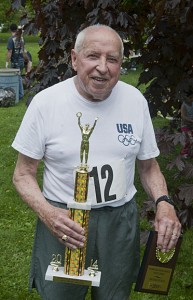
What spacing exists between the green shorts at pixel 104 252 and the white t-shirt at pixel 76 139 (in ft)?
0.32

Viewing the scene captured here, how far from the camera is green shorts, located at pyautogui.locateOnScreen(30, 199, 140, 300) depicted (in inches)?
106

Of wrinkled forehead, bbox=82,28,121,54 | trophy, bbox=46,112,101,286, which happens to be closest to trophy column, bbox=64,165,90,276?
trophy, bbox=46,112,101,286

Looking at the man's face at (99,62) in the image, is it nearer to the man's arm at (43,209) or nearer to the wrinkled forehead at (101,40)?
the wrinkled forehead at (101,40)

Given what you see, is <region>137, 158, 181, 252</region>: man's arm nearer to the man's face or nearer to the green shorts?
the green shorts

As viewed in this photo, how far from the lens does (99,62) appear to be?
2.48 meters

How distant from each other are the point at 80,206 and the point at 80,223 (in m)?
0.07

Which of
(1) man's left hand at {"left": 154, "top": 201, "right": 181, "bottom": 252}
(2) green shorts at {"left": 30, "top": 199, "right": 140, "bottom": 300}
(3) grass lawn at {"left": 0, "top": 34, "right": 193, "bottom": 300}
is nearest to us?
(1) man's left hand at {"left": 154, "top": 201, "right": 181, "bottom": 252}

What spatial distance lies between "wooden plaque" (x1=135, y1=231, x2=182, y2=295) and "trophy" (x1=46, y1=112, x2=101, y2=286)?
0.92 feet

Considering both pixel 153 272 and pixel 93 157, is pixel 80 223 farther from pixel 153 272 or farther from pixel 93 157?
pixel 153 272

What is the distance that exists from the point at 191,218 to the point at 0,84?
8.90 meters

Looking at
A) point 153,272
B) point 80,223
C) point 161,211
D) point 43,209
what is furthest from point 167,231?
point 43,209

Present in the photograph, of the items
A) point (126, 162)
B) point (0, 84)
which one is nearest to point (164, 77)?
point (126, 162)

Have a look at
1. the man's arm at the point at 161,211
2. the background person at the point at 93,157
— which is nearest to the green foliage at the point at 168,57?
the man's arm at the point at 161,211

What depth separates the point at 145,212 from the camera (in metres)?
4.55
